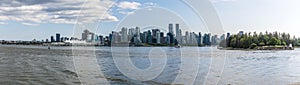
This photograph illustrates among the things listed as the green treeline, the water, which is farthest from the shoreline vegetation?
the water

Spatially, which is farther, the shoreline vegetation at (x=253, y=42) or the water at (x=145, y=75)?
the shoreline vegetation at (x=253, y=42)

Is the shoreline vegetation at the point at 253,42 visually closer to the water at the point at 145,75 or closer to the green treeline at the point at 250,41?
the green treeline at the point at 250,41

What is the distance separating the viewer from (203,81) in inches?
827

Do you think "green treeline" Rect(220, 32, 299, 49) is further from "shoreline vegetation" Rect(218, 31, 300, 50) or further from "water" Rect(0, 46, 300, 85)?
"water" Rect(0, 46, 300, 85)

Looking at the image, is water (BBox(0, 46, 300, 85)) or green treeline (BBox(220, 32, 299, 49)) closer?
water (BBox(0, 46, 300, 85))

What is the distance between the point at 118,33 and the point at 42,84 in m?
5.15

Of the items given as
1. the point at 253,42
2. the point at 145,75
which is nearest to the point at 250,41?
the point at 253,42

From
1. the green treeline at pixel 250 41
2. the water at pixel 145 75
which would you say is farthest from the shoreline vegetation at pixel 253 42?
the water at pixel 145 75

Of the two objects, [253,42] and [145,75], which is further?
[253,42]

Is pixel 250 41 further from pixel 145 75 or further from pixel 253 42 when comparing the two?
pixel 145 75

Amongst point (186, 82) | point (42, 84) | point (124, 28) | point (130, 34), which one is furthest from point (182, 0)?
point (42, 84)

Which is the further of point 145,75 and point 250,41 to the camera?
point 250,41

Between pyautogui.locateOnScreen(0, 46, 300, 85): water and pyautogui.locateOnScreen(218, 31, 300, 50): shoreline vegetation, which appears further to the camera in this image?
pyautogui.locateOnScreen(218, 31, 300, 50): shoreline vegetation

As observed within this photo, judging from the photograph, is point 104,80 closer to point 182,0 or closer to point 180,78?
point 180,78
